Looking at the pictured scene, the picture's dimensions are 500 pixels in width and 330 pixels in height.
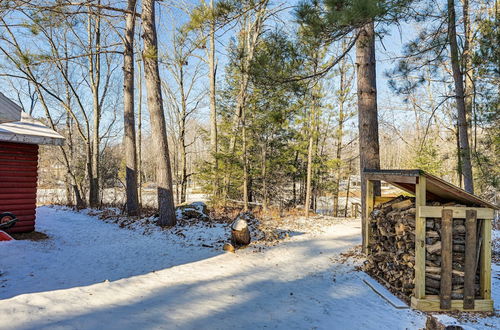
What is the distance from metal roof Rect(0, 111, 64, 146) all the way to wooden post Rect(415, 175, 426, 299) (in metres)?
8.02

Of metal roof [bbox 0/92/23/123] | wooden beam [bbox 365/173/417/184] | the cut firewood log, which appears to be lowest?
the cut firewood log

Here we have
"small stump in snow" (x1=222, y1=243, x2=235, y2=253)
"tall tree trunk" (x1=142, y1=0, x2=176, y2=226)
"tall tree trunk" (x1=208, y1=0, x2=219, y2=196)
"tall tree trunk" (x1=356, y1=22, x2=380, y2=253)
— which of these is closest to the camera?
"tall tree trunk" (x1=356, y1=22, x2=380, y2=253)

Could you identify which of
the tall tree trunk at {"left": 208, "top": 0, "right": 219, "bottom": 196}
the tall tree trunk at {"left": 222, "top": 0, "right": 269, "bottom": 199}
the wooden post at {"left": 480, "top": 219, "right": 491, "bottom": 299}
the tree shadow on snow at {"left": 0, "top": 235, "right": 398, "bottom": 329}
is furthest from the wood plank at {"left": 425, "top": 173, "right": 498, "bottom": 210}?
the tall tree trunk at {"left": 222, "top": 0, "right": 269, "bottom": 199}

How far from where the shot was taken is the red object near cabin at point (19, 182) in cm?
680

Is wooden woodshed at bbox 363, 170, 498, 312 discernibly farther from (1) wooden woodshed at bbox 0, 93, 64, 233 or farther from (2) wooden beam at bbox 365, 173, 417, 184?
(1) wooden woodshed at bbox 0, 93, 64, 233

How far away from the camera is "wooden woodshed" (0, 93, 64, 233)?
668cm

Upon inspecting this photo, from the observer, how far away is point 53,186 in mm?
25453

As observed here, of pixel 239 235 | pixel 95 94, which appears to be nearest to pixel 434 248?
pixel 239 235

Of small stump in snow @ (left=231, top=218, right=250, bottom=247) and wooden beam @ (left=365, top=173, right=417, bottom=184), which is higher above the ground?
wooden beam @ (left=365, top=173, right=417, bottom=184)

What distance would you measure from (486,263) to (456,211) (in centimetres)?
84

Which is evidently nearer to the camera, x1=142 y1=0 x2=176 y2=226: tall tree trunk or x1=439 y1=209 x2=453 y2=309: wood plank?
x1=439 y1=209 x2=453 y2=309: wood plank

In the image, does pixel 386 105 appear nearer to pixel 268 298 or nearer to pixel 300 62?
pixel 300 62

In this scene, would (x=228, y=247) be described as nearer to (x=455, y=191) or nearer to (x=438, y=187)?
(x=438, y=187)

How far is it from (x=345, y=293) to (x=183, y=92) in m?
16.8
